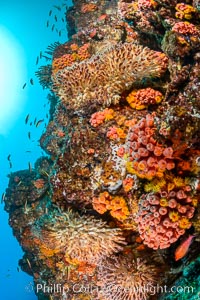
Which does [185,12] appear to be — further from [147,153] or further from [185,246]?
[185,246]

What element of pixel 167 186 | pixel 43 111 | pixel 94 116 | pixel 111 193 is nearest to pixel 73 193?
pixel 111 193

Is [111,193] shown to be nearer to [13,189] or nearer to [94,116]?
[94,116]

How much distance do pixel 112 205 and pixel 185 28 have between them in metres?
3.01

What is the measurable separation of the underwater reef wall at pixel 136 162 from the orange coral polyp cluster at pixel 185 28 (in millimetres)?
17

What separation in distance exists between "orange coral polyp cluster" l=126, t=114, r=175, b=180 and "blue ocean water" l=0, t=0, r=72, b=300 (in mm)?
30157

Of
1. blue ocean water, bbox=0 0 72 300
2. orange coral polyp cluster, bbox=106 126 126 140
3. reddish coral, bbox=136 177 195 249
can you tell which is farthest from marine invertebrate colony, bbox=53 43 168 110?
blue ocean water, bbox=0 0 72 300

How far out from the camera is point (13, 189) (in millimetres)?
11469

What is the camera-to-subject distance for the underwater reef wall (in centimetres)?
396

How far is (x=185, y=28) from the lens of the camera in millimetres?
4355

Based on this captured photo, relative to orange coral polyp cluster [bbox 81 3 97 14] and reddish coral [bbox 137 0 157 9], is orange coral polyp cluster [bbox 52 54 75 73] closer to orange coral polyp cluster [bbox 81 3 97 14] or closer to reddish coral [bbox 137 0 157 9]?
orange coral polyp cluster [bbox 81 3 97 14]

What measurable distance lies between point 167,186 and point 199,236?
33.3 inches

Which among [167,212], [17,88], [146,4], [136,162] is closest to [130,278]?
[167,212]

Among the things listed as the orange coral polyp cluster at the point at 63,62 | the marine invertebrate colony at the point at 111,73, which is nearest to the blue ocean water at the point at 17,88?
the orange coral polyp cluster at the point at 63,62

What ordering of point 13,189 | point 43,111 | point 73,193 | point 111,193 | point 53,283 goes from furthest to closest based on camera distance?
point 43,111 < point 13,189 < point 53,283 < point 73,193 < point 111,193
